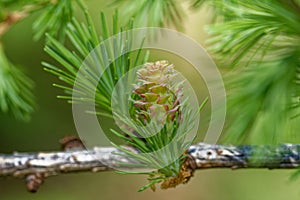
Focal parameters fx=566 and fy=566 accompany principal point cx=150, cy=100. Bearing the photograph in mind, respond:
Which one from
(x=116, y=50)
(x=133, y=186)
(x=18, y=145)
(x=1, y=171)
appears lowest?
(x=133, y=186)

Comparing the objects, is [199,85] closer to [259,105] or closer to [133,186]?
[133,186]

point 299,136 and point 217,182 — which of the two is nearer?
point 299,136

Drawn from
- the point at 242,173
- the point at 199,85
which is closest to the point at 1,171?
the point at 199,85

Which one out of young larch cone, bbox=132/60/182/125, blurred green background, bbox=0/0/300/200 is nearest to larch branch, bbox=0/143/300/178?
young larch cone, bbox=132/60/182/125

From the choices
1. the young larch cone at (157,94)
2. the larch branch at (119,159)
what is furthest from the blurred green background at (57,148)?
the young larch cone at (157,94)

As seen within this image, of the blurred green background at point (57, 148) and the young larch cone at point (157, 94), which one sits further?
the blurred green background at point (57, 148)

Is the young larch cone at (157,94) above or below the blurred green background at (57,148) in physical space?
above

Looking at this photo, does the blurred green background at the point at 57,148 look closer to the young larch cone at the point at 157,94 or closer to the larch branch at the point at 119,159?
the larch branch at the point at 119,159

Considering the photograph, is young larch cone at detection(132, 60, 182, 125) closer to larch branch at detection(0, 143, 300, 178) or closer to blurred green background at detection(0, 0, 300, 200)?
larch branch at detection(0, 143, 300, 178)
